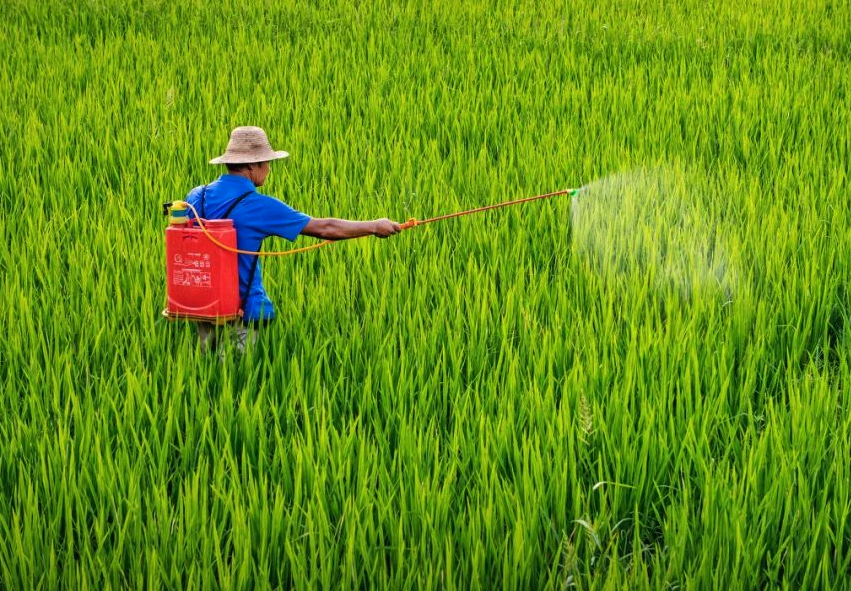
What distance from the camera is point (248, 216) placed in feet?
8.70

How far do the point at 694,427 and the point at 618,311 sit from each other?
685mm

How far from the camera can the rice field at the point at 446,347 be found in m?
1.82

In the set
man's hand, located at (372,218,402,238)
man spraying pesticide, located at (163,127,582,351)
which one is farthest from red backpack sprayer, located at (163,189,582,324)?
man's hand, located at (372,218,402,238)

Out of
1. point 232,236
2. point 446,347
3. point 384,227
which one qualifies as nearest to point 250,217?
point 232,236

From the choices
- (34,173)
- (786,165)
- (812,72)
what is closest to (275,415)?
(34,173)

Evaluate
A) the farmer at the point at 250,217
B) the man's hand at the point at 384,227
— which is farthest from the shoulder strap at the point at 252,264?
the man's hand at the point at 384,227

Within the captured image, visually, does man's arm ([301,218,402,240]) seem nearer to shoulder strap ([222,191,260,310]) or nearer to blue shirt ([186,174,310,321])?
blue shirt ([186,174,310,321])

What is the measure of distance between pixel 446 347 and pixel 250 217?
0.68 m

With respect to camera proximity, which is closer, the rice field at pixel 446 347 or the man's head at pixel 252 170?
the rice field at pixel 446 347

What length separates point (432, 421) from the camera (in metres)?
2.14

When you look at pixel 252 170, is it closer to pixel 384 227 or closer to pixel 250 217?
pixel 250 217

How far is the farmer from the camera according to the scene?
2654 mm

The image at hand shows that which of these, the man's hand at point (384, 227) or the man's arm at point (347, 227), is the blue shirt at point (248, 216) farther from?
the man's hand at point (384, 227)

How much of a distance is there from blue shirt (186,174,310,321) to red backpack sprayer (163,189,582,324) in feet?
0.26
